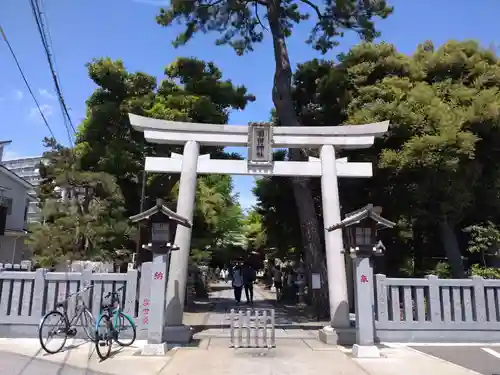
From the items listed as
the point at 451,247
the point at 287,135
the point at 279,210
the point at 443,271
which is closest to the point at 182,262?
the point at 287,135

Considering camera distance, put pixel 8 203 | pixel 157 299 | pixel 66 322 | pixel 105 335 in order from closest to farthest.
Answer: pixel 105 335 < pixel 66 322 < pixel 157 299 < pixel 8 203

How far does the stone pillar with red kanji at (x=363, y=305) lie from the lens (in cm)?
862

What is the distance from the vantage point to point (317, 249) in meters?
14.1

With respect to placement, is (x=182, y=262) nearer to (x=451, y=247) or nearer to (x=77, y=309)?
(x=77, y=309)

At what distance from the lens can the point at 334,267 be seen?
35.5ft

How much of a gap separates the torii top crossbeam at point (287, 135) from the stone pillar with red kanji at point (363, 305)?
3.94 m

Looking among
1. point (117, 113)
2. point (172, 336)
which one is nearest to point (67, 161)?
point (117, 113)

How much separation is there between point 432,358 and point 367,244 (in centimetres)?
269

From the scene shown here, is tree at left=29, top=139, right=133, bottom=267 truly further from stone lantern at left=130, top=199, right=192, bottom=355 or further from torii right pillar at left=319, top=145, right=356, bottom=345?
torii right pillar at left=319, top=145, right=356, bottom=345

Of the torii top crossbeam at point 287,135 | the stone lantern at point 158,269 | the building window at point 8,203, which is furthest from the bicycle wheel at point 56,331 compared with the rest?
the building window at point 8,203

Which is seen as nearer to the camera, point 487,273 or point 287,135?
point 287,135

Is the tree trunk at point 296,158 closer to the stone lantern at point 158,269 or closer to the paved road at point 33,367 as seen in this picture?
the stone lantern at point 158,269

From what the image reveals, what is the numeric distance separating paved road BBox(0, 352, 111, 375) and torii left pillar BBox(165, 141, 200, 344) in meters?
2.83

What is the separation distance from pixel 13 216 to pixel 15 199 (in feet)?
4.03
